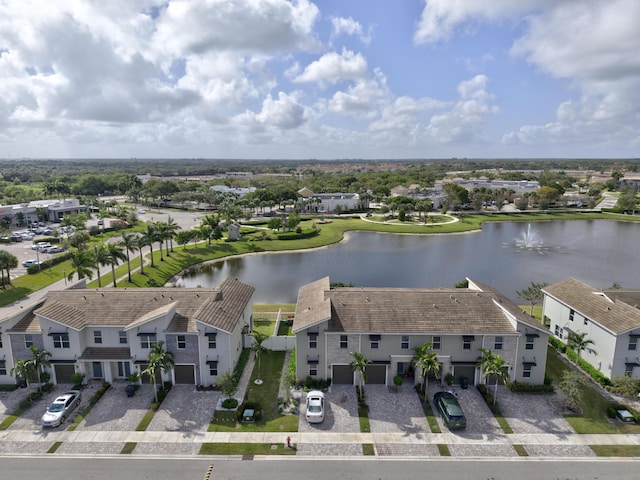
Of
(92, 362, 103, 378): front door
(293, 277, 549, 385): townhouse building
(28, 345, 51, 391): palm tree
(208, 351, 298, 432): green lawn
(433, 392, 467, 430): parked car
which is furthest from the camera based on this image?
(92, 362, 103, 378): front door

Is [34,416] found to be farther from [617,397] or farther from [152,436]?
[617,397]

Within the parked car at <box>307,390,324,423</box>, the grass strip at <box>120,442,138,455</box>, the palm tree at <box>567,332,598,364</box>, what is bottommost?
the grass strip at <box>120,442,138,455</box>

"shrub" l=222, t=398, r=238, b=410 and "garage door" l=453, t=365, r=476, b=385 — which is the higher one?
"garage door" l=453, t=365, r=476, b=385

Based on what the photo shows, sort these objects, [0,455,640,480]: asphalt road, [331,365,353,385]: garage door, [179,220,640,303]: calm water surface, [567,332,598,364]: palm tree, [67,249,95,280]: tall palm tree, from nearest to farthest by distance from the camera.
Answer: [0,455,640,480]: asphalt road
[331,365,353,385]: garage door
[567,332,598,364]: palm tree
[67,249,95,280]: tall palm tree
[179,220,640,303]: calm water surface

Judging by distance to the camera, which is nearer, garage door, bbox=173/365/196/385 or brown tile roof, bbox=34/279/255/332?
brown tile roof, bbox=34/279/255/332

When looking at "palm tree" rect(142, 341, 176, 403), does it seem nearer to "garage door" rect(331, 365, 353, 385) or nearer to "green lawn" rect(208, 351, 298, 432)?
"green lawn" rect(208, 351, 298, 432)

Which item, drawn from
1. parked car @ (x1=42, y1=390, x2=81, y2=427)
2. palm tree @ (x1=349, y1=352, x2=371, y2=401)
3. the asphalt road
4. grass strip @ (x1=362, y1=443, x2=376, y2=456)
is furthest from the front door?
grass strip @ (x1=362, y1=443, x2=376, y2=456)

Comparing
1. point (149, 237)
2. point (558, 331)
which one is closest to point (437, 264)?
point (558, 331)
